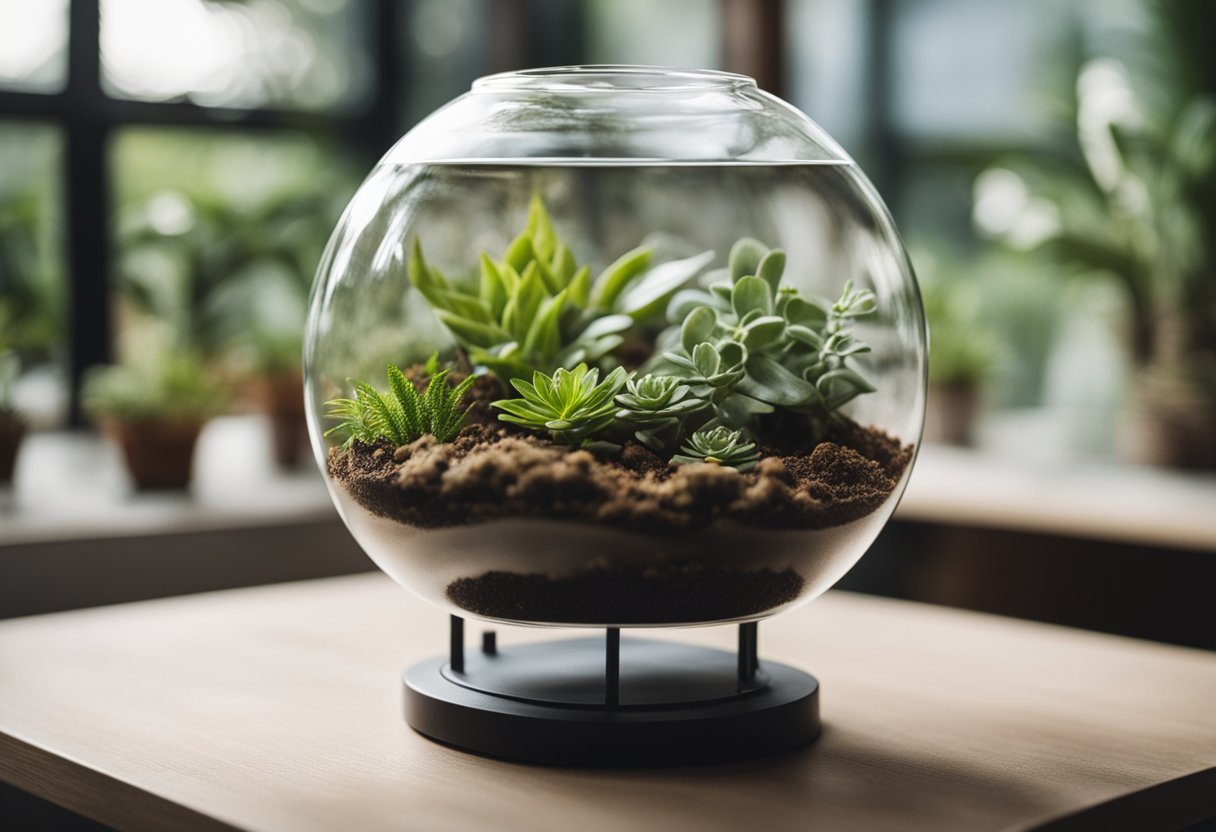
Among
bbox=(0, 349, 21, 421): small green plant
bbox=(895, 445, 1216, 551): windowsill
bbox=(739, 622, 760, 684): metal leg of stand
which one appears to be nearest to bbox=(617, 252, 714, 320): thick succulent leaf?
bbox=(739, 622, 760, 684): metal leg of stand

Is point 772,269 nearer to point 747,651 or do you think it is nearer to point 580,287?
point 580,287

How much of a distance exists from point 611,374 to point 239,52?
8.07 ft

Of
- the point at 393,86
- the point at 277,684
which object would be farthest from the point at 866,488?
the point at 393,86

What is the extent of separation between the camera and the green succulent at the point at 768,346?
3.04ft

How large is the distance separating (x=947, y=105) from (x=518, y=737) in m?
2.35

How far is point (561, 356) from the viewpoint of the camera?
1037 millimetres

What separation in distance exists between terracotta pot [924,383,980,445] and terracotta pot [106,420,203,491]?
1.39 metres

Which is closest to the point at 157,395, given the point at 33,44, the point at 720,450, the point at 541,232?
the point at 33,44

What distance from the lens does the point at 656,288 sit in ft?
3.56

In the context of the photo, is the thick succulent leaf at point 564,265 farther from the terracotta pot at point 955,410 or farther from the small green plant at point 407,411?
the terracotta pot at point 955,410

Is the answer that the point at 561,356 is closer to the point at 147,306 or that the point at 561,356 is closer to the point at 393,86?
the point at 147,306

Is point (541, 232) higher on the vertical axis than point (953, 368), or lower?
higher

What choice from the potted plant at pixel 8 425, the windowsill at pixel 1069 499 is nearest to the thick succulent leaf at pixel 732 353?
the windowsill at pixel 1069 499

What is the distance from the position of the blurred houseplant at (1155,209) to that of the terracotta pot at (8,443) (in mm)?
1781
